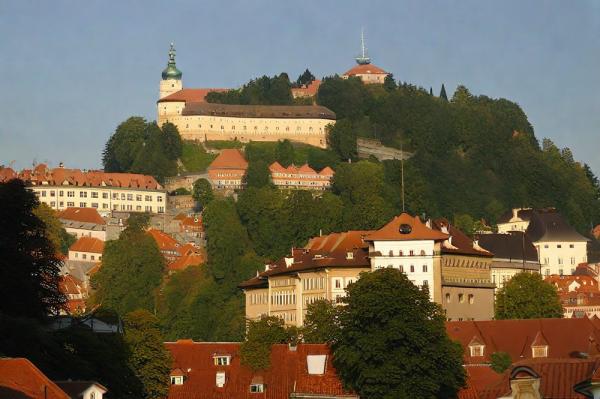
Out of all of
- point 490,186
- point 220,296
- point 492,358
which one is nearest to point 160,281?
point 220,296

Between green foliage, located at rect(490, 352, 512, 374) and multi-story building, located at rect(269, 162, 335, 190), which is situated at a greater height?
multi-story building, located at rect(269, 162, 335, 190)

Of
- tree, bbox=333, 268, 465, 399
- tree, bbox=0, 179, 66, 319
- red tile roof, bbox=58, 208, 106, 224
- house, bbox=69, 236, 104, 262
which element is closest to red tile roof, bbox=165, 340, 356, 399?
tree, bbox=333, 268, 465, 399

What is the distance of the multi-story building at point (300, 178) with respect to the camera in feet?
635

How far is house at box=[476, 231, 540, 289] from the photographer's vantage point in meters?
136

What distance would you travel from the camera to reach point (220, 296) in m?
148

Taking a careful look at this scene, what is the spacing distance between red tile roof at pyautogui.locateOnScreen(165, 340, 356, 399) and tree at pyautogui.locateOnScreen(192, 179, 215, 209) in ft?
385

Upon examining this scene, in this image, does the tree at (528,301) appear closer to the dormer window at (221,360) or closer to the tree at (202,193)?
the dormer window at (221,360)

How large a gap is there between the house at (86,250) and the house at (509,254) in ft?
161

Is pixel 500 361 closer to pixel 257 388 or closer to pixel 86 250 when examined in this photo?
pixel 257 388

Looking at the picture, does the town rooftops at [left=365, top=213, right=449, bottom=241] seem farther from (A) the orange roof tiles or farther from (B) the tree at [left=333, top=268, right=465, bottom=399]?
(A) the orange roof tiles

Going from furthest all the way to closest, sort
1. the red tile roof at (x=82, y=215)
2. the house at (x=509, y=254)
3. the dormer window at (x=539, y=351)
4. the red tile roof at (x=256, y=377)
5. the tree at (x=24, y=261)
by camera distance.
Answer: the red tile roof at (x=82, y=215) → the house at (x=509, y=254) → the dormer window at (x=539, y=351) → the red tile roof at (x=256, y=377) → the tree at (x=24, y=261)

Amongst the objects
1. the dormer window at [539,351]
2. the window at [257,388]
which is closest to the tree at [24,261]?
A: the window at [257,388]

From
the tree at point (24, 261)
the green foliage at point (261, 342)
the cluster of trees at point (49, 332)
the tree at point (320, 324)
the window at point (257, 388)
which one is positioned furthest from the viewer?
the tree at point (320, 324)

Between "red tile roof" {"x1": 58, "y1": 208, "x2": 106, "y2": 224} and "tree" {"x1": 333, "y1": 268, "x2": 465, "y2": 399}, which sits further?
"red tile roof" {"x1": 58, "y1": 208, "x2": 106, "y2": 224}
